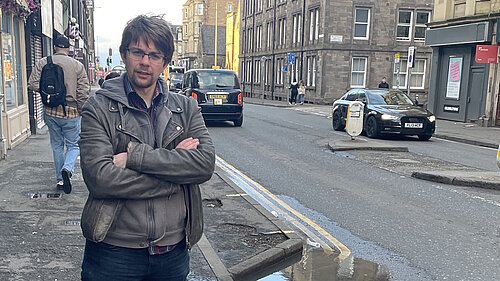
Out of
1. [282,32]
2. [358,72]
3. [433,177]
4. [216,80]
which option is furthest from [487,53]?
[282,32]

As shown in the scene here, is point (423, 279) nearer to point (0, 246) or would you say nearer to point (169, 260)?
point (169, 260)

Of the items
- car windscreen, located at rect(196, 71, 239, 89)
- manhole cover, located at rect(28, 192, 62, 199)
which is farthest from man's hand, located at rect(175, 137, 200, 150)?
car windscreen, located at rect(196, 71, 239, 89)

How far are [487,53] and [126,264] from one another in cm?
1913

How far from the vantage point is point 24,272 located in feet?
12.8

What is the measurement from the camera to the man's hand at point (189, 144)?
2260 mm

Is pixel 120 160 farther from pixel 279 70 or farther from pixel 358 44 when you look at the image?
pixel 279 70

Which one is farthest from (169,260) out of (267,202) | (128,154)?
(267,202)

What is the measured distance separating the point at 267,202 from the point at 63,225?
9.60 feet

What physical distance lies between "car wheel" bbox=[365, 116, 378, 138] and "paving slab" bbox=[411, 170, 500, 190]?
558cm

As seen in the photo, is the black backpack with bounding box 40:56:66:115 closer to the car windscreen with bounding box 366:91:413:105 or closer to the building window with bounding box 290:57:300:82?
the car windscreen with bounding box 366:91:413:105

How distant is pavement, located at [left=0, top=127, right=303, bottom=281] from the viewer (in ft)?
13.5

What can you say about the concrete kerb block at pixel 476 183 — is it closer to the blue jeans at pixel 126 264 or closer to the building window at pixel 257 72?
the blue jeans at pixel 126 264

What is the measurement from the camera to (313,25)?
35031 millimetres

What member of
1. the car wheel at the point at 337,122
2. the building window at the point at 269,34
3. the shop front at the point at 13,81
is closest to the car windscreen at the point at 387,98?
the car wheel at the point at 337,122
